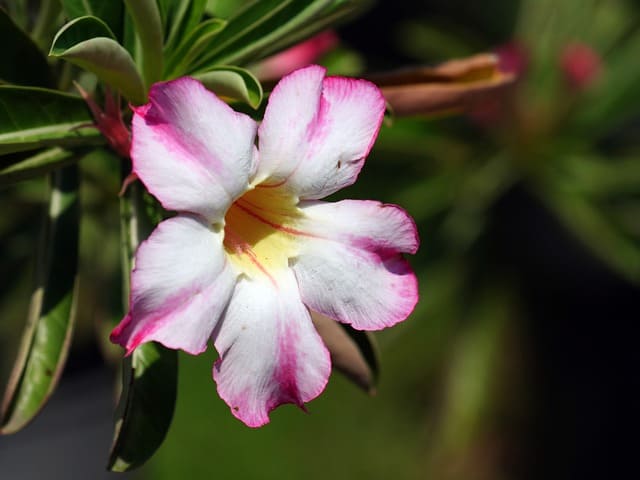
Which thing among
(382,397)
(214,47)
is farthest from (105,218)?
(382,397)

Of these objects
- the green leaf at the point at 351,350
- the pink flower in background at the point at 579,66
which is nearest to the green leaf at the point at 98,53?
the green leaf at the point at 351,350

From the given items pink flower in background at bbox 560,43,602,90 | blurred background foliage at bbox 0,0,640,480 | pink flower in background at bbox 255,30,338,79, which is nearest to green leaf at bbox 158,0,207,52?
blurred background foliage at bbox 0,0,640,480

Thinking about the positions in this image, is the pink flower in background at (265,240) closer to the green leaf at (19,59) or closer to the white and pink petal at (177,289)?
the white and pink petal at (177,289)

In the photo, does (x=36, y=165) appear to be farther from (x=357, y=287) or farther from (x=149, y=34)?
(x=357, y=287)

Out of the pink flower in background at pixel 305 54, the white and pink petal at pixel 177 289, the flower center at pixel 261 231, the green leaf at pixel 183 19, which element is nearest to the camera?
the white and pink petal at pixel 177 289

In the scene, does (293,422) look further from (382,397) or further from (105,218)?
(105,218)

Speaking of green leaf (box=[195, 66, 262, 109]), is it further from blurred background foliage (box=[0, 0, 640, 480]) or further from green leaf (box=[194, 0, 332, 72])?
blurred background foliage (box=[0, 0, 640, 480])
